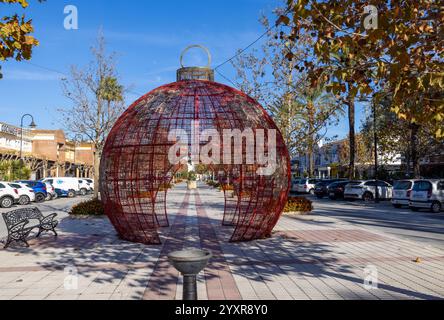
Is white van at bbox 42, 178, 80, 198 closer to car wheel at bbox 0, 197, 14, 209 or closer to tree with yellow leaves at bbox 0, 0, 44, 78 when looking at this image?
car wheel at bbox 0, 197, 14, 209

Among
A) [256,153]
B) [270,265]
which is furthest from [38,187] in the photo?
[270,265]

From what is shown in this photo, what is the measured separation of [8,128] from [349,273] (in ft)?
140

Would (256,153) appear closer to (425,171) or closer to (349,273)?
(349,273)

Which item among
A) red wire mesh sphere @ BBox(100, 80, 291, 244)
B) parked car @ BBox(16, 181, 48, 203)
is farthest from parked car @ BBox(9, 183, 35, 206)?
red wire mesh sphere @ BBox(100, 80, 291, 244)

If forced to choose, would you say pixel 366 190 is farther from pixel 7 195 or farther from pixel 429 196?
pixel 7 195

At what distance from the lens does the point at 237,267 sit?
291 inches

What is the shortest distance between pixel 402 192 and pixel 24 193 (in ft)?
70.2

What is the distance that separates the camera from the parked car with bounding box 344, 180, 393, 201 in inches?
1045

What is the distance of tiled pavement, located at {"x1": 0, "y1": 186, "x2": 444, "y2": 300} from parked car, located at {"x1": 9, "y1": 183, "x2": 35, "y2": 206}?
46.7 feet

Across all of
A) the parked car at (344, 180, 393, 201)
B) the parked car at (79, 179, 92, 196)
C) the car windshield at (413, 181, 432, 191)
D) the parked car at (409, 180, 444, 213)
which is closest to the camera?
the parked car at (409, 180, 444, 213)

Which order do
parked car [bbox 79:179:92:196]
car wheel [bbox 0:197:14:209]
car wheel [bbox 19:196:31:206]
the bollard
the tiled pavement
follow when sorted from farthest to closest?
parked car [bbox 79:179:92:196] → car wheel [bbox 19:196:31:206] → car wheel [bbox 0:197:14:209] → the tiled pavement → the bollard

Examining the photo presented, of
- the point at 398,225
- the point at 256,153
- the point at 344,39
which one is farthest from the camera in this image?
the point at 398,225

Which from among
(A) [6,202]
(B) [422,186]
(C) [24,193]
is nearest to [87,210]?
(A) [6,202]
